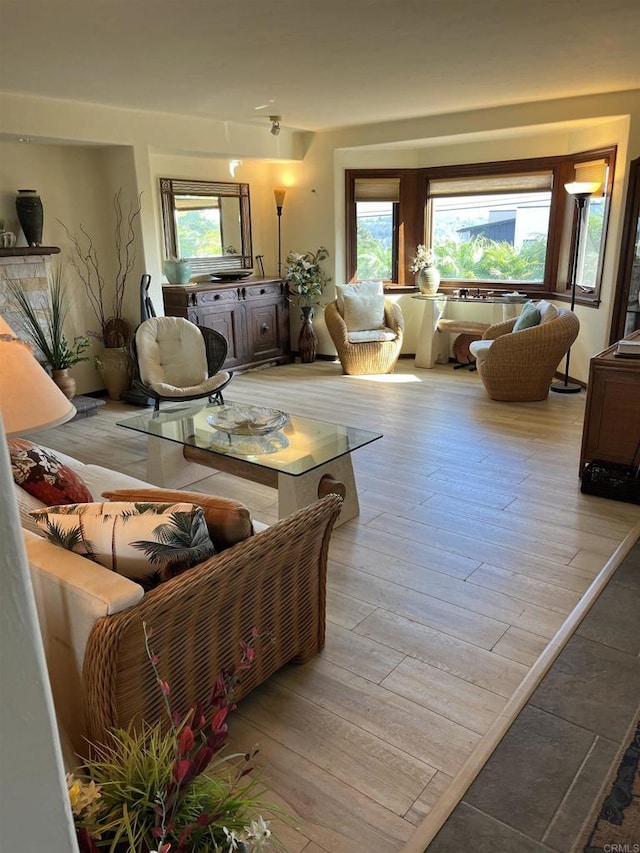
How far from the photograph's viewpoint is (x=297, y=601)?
220 cm

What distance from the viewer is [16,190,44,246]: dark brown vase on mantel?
5172 mm

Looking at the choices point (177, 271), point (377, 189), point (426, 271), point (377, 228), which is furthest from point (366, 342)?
point (177, 271)

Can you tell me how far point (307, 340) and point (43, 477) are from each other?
548 centimetres

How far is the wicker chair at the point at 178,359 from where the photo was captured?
457cm

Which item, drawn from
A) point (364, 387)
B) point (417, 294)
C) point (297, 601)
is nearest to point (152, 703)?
point (297, 601)

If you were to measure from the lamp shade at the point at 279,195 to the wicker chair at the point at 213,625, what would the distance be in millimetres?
5848

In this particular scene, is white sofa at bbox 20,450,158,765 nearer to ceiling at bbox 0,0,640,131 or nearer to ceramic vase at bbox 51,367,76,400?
ceiling at bbox 0,0,640,131

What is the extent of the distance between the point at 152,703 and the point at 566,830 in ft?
3.68

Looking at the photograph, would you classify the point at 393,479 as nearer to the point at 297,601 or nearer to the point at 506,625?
the point at 506,625

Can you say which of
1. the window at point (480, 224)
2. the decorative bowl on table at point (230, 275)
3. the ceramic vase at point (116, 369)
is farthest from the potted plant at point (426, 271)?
the ceramic vase at point (116, 369)

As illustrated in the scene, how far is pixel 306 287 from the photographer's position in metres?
7.18

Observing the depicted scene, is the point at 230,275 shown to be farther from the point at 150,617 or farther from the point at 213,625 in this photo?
the point at 150,617

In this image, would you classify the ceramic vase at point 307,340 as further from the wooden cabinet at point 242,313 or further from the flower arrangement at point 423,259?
the flower arrangement at point 423,259

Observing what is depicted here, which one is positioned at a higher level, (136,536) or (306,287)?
(306,287)
